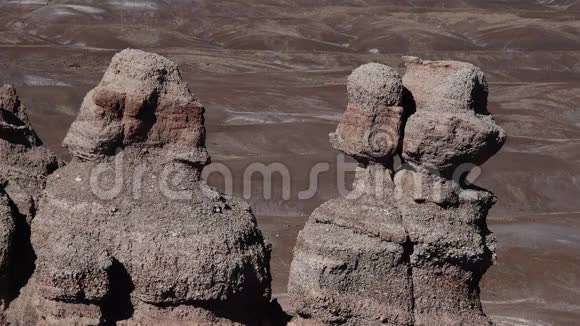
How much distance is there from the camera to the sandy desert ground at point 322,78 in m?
30.6

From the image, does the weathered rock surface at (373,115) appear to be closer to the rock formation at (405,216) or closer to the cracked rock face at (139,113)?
the rock formation at (405,216)

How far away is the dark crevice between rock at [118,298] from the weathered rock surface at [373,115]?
138 inches

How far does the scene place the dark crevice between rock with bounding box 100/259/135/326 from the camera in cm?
1134

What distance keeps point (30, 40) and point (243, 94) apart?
110ft

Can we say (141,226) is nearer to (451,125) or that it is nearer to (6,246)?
(6,246)

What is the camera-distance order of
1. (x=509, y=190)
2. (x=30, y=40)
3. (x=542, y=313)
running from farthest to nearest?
(x=30, y=40) → (x=509, y=190) → (x=542, y=313)

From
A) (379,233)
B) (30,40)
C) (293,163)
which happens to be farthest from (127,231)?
(30,40)

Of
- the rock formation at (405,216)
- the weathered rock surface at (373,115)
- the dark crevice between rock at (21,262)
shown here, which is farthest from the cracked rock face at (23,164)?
the weathered rock surface at (373,115)

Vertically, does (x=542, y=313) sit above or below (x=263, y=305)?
below

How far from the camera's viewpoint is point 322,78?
69375 mm

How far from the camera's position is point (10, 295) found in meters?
12.4

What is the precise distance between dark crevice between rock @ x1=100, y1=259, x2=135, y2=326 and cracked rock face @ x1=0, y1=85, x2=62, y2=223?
214 centimetres

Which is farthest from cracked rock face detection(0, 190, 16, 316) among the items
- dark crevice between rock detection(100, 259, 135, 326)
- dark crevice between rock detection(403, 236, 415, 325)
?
dark crevice between rock detection(403, 236, 415, 325)

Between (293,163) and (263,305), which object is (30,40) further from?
(263,305)
